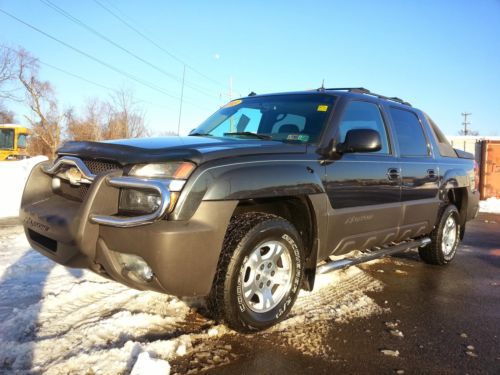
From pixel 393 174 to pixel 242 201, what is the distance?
196 centimetres

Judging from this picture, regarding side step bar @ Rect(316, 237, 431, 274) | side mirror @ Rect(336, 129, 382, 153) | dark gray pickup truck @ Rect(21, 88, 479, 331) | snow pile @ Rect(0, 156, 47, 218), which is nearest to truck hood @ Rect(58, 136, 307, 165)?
dark gray pickup truck @ Rect(21, 88, 479, 331)

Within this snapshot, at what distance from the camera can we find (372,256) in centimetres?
425

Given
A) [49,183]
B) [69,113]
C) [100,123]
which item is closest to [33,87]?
[69,113]

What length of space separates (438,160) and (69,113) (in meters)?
39.6

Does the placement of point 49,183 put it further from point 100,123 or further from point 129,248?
point 100,123

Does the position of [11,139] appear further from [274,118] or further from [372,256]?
[372,256]

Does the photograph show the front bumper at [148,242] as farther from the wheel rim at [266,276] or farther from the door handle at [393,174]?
the door handle at [393,174]

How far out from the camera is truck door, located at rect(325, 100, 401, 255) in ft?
11.7

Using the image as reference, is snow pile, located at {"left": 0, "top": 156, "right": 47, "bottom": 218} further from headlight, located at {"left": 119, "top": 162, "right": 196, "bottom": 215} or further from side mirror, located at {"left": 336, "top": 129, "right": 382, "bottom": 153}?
side mirror, located at {"left": 336, "top": 129, "right": 382, "bottom": 153}

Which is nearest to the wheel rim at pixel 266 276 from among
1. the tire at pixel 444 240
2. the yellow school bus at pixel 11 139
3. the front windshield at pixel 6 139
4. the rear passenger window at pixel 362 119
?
the rear passenger window at pixel 362 119

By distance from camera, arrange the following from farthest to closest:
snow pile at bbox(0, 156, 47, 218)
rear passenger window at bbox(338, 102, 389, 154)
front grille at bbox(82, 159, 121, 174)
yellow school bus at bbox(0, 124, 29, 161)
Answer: yellow school bus at bbox(0, 124, 29, 161), snow pile at bbox(0, 156, 47, 218), rear passenger window at bbox(338, 102, 389, 154), front grille at bbox(82, 159, 121, 174)

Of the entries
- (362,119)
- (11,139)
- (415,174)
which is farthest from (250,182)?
(11,139)

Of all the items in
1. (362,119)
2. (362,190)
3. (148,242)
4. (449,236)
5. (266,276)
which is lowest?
(266,276)

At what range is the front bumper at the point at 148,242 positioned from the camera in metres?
2.47
